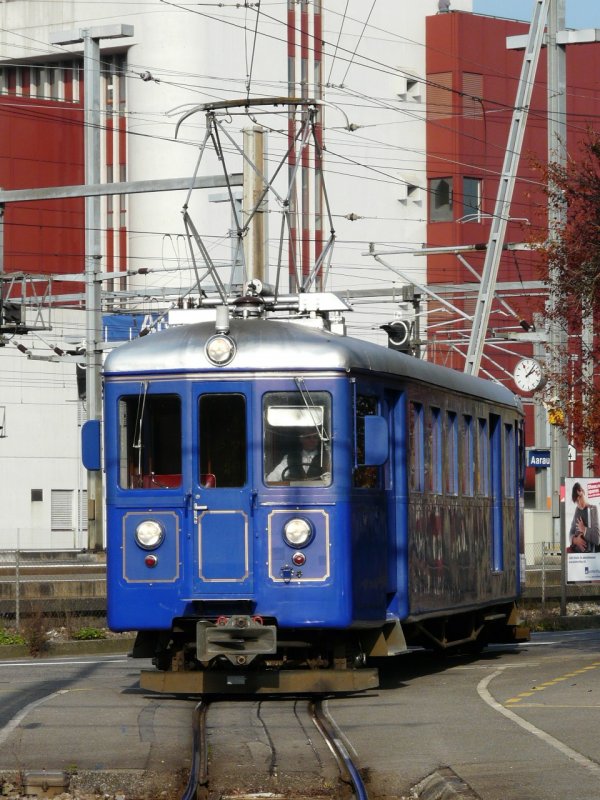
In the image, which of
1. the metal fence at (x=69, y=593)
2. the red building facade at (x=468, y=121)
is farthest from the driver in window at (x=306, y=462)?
the red building facade at (x=468, y=121)

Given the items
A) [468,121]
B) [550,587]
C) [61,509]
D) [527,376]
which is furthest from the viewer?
[468,121]

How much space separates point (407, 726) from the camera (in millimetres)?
12305

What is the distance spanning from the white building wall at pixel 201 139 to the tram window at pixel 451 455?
117ft

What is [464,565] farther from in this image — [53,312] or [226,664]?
[53,312]

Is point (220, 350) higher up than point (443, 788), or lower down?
higher up

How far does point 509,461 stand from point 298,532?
5654mm

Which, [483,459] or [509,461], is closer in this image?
[483,459]

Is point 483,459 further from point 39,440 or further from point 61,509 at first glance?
point 61,509

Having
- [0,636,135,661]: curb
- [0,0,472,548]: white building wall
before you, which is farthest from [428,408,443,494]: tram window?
[0,0,472,548]: white building wall

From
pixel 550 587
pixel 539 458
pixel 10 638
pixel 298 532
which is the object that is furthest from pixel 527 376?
pixel 298 532

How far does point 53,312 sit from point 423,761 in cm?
4697

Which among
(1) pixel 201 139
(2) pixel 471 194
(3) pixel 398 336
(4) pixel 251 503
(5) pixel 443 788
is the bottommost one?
(5) pixel 443 788

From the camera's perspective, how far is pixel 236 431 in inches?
555

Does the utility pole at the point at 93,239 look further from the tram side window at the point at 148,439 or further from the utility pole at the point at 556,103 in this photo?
the tram side window at the point at 148,439
